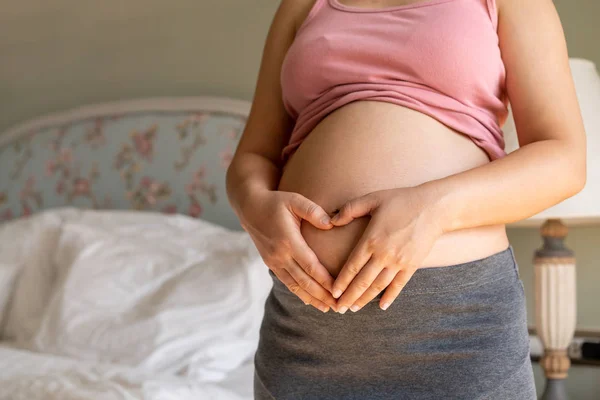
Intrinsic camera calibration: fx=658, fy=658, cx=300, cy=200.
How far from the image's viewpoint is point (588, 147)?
4.44 feet

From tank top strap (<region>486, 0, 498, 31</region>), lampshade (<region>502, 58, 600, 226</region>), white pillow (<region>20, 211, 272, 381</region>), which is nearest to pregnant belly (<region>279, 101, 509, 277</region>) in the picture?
tank top strap (<region>486, 0, 498, 31</region>)

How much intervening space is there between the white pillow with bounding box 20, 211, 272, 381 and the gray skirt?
680 millimetres

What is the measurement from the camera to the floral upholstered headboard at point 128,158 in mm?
2059

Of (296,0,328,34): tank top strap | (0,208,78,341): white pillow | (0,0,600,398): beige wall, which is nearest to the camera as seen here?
(296,0,328,34): tank top strap

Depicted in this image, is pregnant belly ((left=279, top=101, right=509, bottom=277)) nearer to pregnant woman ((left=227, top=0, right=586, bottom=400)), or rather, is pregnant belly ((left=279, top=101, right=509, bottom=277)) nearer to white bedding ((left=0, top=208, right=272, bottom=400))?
pregnant woman ((left=227, top=0, right=586, bottom=400))

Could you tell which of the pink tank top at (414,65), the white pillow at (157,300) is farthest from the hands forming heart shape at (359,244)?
the white pillow at (157,300)

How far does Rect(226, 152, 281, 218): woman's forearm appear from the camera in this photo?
2.77ft

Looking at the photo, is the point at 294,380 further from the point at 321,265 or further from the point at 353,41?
the point at 353,41

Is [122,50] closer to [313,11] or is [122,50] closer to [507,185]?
[313,11]

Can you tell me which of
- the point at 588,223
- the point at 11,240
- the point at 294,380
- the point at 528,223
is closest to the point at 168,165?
the point at 11,240

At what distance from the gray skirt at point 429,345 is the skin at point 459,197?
4cm

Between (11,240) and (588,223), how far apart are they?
156 cm

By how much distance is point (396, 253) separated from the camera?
686 mm

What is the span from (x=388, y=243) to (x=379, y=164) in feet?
0.45
